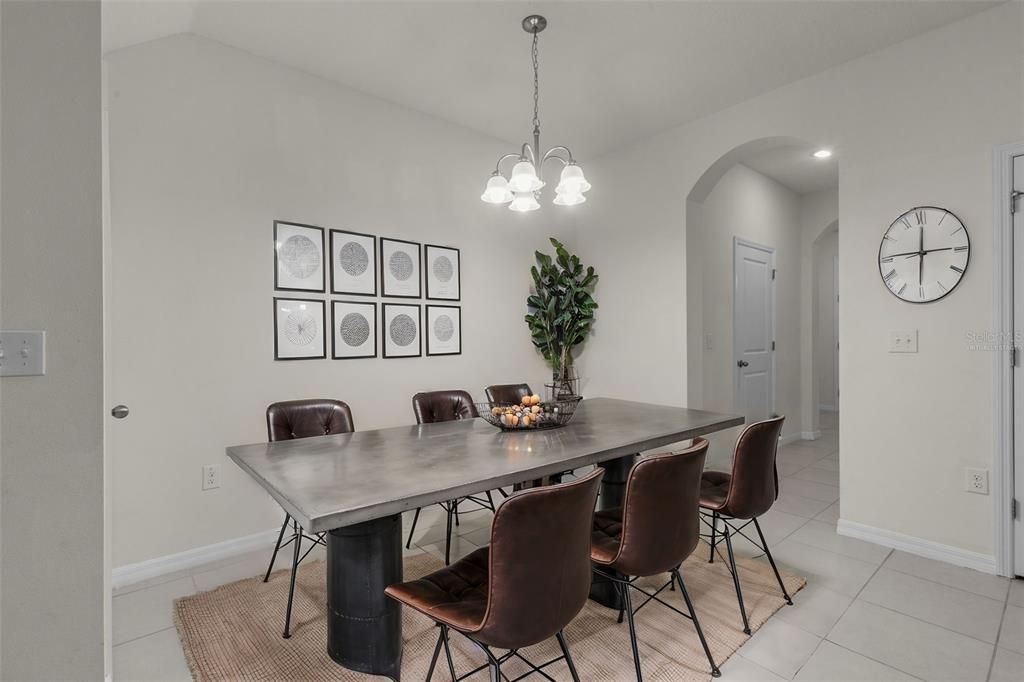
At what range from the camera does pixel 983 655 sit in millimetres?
1840

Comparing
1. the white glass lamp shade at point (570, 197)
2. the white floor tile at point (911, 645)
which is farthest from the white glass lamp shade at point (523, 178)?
the white floor tile at point (911, 645)

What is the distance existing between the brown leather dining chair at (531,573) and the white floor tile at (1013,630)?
185 centimetres

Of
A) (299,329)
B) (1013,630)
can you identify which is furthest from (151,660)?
(1013,630)

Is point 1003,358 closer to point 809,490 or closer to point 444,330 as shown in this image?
point 809,490

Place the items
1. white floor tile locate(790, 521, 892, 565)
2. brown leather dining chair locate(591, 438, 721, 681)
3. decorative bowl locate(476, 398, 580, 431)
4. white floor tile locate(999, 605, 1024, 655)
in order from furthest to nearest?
white floor tile locate(790, 521, 892, 565) → decorative bowl locate(476, 398, 580, 431) → white floor tile locate(999, 605, 1024, 655) → brown leather dining chair locate(591, 438, 721, 681)

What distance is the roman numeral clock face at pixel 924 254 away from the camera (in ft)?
8.58

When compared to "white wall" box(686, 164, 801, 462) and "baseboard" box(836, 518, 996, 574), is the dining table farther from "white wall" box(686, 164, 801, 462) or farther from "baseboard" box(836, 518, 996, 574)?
"white wall" box(686, 164, 801, 462)

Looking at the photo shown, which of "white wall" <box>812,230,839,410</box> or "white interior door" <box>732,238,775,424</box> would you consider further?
"white wall" <box>812,230,839,410</box>

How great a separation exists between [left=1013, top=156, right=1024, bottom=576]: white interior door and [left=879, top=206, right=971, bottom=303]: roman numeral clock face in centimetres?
19

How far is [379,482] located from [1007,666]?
2.33m

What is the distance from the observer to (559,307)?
14.4ft

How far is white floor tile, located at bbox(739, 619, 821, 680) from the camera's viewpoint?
178cm

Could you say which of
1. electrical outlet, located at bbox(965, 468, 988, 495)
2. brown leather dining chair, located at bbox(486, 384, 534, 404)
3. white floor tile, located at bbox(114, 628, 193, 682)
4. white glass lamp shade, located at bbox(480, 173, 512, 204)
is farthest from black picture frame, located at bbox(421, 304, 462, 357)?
electrical outlet, located at bbox(965, 468, 988, 495)

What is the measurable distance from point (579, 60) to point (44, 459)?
3.09 meters
